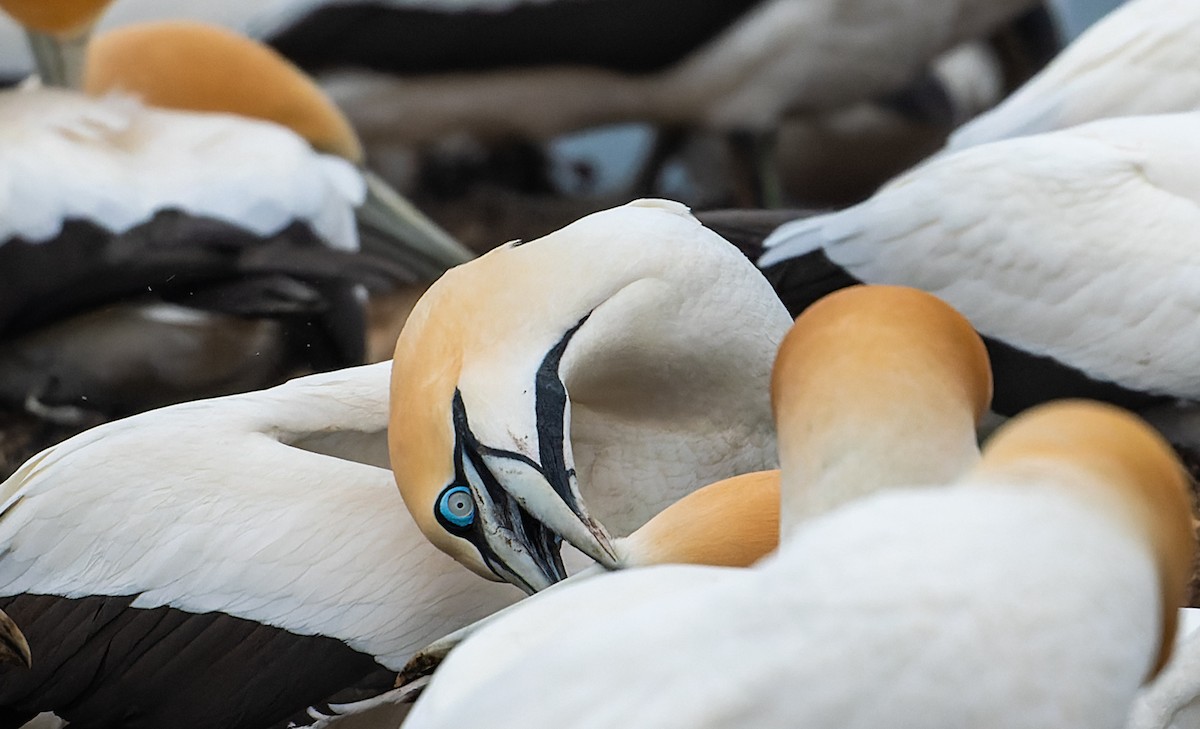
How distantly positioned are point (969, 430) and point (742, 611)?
1.05ft

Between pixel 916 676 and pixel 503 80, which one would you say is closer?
pixel 916 676

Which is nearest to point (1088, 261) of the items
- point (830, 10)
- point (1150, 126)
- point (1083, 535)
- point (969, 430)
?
point (1150, 126)

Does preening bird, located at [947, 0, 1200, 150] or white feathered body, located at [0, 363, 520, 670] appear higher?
preening bird, located at [947, 0, 1200, 150]

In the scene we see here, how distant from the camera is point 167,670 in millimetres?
2168

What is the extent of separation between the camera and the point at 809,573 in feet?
4.22

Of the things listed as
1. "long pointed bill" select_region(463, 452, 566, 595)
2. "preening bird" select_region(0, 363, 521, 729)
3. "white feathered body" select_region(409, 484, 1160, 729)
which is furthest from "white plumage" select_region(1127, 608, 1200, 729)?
"preening bird" select_region(0, 363, 521, 729)

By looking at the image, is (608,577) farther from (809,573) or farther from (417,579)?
(417,579)

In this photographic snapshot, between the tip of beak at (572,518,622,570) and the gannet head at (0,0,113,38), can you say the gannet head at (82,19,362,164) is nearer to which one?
the gannet head at (0,0,113,38)

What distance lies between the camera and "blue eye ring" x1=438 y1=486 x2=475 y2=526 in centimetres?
205

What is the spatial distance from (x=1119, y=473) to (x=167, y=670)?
121 cm

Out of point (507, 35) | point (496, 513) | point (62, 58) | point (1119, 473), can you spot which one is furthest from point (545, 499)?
point (507, 35)

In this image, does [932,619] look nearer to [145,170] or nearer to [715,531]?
[715,531]

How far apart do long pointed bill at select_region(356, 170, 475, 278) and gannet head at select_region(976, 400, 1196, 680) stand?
8.86ft

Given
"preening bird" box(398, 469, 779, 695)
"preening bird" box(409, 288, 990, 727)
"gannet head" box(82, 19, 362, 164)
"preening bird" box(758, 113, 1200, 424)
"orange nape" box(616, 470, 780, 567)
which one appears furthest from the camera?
"gannet head" box(82, 19, 362, 164)
